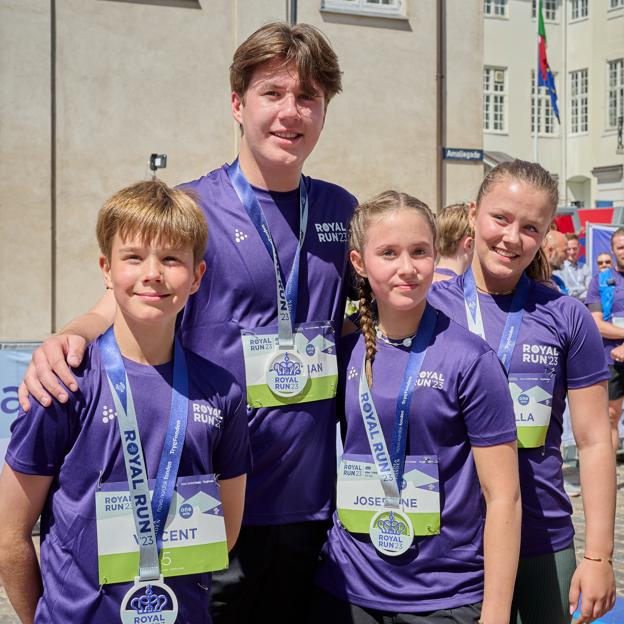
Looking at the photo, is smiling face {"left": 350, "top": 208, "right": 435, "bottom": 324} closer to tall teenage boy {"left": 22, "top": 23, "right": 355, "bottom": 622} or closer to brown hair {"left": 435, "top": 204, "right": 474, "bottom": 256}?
tall teenage boy {"left": 22, "top": 23, "right": 355, "bottom": 622}

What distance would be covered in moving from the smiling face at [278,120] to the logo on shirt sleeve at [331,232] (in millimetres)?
182

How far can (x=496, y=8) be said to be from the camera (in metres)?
35.6

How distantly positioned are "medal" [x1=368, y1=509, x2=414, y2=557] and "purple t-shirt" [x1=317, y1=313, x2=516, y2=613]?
2 centimetres

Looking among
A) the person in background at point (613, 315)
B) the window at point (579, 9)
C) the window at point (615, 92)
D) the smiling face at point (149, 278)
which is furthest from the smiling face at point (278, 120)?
the window at point (579, 9)

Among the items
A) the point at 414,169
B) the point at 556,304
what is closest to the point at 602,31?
the point at 414,169

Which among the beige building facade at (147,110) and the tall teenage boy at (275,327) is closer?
the tall teenage boy at (275,327)

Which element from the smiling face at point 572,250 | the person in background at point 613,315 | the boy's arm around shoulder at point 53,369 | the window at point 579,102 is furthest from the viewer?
the window at point 579,102

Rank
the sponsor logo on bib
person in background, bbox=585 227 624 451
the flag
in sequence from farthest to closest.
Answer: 1. the flag
2. person in background, bbox=585 227 624 451
3. the sponsor logo on bib

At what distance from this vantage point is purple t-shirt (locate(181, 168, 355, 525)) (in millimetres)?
2629

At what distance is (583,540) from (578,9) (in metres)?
35.3

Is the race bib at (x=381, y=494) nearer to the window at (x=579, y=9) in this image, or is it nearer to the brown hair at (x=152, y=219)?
the brown hair at (x=152, y=219)

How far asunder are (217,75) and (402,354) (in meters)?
12.5

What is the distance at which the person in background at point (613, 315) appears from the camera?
819cm

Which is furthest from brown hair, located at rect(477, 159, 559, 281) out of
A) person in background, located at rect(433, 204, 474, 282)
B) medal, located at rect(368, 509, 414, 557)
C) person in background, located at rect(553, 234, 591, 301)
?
person in background, located at rect(553, 234, 591, 301)
